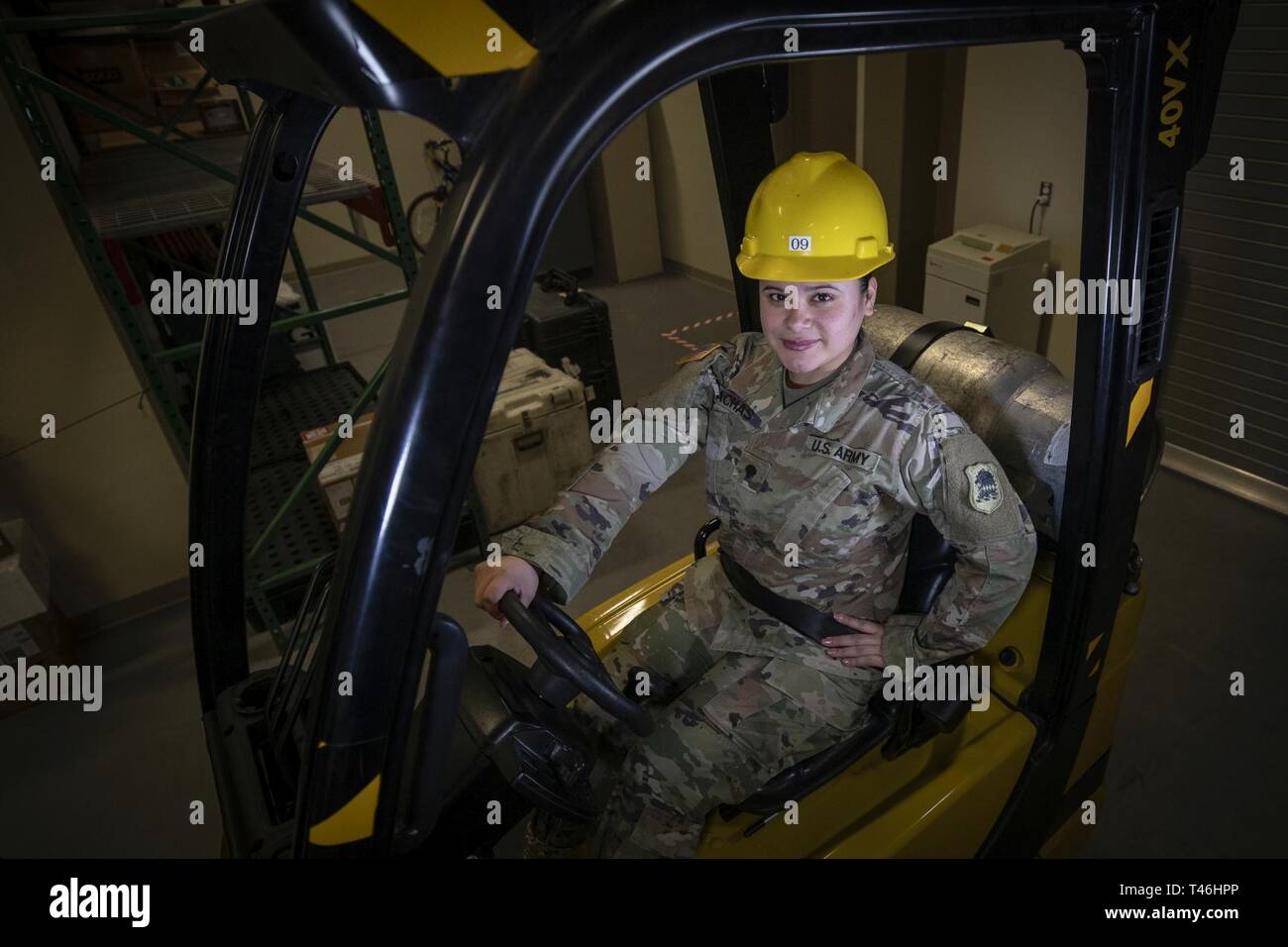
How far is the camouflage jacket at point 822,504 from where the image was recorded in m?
1.52

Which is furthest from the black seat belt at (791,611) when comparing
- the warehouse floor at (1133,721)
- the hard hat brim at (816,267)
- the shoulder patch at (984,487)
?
the warehouse floor at (1133,721)

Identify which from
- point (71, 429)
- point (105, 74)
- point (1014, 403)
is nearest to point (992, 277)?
point (1014, 403)

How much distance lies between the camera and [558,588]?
1628mm

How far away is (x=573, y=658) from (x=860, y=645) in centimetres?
76

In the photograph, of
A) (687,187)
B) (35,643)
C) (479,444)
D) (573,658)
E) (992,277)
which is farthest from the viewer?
(687,187)

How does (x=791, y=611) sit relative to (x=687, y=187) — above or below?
below

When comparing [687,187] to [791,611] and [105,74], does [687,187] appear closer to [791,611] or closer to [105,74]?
[105,74]

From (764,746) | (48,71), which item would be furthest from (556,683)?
(48,71)

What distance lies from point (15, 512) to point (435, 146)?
5.99 m

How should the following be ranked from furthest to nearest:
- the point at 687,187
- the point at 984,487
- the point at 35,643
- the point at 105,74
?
1. the point at 687,187
2. the point at 105,74
3. the point at 35,643
4. the point at 984,487

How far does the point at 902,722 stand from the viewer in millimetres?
1642

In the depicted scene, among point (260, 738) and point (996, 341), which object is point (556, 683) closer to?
point (260, 738)

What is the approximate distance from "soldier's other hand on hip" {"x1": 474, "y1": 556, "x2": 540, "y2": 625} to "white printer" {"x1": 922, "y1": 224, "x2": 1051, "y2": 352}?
3.49 m

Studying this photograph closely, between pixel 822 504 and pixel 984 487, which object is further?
pixel 822 504
